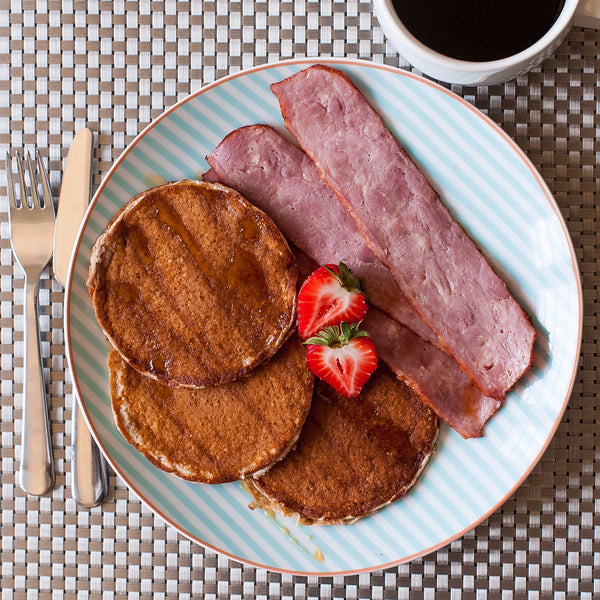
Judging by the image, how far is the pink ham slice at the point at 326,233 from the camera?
1.26 meters

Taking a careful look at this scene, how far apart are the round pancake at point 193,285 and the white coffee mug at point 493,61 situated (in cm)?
Answer: 40

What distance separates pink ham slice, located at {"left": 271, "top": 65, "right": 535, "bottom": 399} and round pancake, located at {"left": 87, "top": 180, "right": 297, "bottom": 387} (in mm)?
187

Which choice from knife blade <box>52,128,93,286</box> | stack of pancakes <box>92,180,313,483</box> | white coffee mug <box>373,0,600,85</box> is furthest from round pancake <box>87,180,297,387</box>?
white coffee mug <box>373,0,600,85</box>

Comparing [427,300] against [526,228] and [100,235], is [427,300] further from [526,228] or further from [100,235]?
[100,235]

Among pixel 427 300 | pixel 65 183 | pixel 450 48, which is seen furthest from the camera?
pixel 65 183

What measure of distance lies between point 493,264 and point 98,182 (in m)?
0.84

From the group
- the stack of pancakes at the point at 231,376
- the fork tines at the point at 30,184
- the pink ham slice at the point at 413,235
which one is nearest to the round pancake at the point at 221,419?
the stack of pancakes at the point at 231,376

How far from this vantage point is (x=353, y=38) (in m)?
1.36

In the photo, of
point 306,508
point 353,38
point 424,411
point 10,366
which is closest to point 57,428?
point 10,366

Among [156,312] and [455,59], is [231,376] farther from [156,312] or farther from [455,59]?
[455,59]

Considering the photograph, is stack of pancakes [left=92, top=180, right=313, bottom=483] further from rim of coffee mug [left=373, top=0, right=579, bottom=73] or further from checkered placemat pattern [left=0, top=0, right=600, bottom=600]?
rim of coffee mug [left=373, top=0, right=579, bottom=73]

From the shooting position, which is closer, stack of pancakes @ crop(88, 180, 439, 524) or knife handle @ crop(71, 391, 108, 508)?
stack of pancakes @ crop(88, 180, 439, 524)

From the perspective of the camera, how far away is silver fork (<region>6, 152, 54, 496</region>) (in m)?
1.37

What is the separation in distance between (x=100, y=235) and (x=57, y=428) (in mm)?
448
